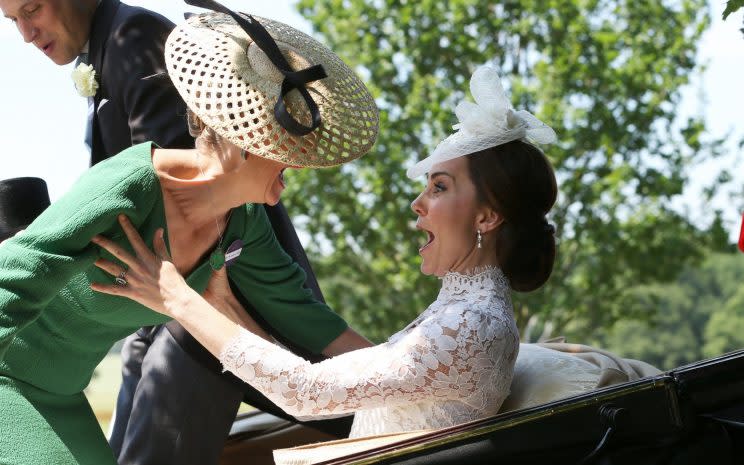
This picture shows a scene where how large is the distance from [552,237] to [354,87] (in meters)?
0.67

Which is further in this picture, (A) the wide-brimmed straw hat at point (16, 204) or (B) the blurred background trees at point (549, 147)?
(B) the blurred background trees at point (549, 147)

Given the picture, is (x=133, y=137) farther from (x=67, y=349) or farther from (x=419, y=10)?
(x=419, y=10)

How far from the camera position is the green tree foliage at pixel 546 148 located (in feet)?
41.1

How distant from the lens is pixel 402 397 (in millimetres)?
2488

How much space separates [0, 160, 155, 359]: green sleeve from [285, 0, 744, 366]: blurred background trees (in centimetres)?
1003

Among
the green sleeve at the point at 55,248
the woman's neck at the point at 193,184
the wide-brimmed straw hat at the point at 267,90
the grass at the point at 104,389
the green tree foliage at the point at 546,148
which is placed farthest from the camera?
the grass at the point at 104,389

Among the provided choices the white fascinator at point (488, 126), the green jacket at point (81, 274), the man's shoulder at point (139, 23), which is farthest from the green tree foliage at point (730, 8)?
the man's shoulder at point (139, 23)

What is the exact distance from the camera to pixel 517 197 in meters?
2.76

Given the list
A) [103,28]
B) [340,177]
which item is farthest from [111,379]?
[103,28]

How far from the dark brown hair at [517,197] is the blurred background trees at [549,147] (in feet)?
31.1

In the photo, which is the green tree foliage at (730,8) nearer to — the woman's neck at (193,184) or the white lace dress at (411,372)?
the white lace dress at (411,372)

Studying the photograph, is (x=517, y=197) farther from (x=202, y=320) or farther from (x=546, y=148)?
(x=546, y=148)

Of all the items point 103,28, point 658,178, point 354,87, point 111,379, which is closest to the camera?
point 354,87

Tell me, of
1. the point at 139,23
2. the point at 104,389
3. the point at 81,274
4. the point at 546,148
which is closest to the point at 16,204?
the point at 139,23
